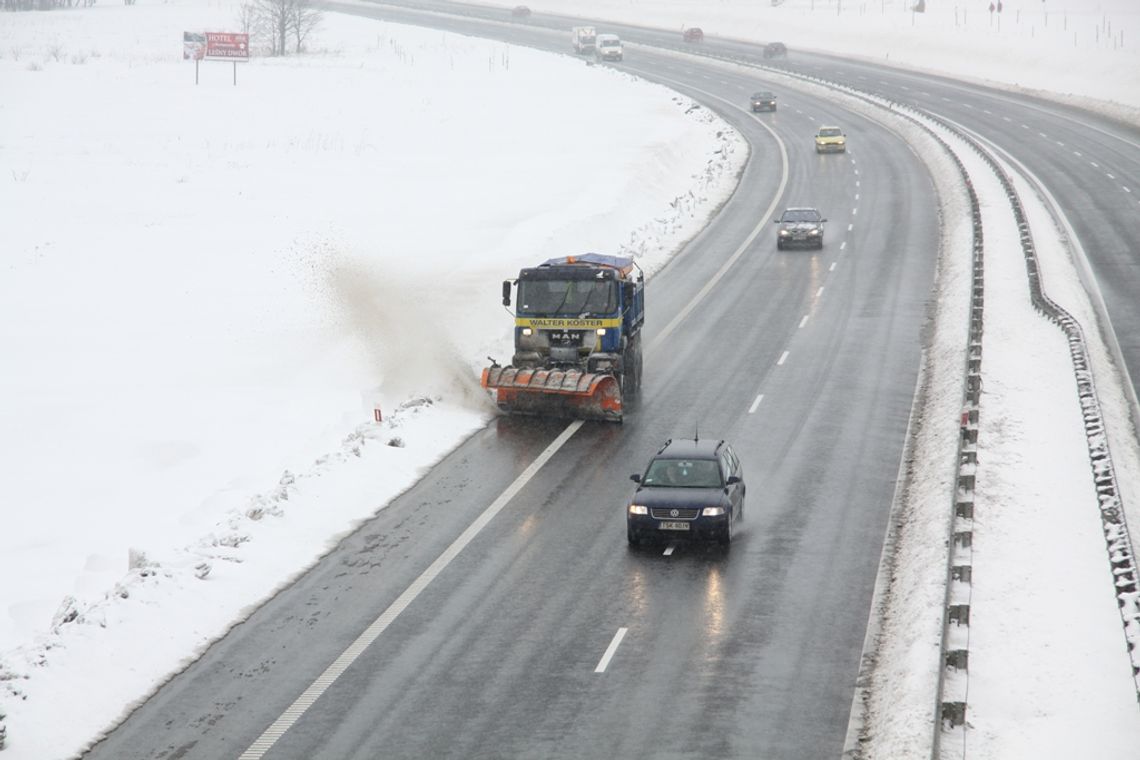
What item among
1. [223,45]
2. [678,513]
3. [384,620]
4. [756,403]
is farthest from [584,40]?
[384,620]

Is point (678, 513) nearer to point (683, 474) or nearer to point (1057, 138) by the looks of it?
point (683, 474)

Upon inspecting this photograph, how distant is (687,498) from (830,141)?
54704 mm

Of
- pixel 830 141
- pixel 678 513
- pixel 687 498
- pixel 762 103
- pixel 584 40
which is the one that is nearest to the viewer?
pixel 678 513

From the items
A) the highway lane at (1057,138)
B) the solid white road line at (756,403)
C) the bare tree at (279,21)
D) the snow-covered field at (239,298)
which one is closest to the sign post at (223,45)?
the snow-covered field at (239,298)

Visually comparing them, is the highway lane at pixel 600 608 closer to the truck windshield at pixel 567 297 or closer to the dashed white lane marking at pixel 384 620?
the dashed white lane marking at pixel 384 620

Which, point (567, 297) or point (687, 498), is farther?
point (567, 297)

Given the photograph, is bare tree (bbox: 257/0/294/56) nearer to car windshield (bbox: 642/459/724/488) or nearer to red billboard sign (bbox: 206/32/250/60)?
red billboard sign (bbox: 206/32/250/60)

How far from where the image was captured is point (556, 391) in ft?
87.7

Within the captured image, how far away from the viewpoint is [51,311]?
36.6 metres

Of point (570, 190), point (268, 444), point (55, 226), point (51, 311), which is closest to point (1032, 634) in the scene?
point (268, 444)

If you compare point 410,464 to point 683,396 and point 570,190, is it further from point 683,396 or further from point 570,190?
point 570,190

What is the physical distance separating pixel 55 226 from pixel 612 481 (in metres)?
29.6

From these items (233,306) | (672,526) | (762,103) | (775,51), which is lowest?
(233,306)

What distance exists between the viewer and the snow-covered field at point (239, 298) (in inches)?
744
